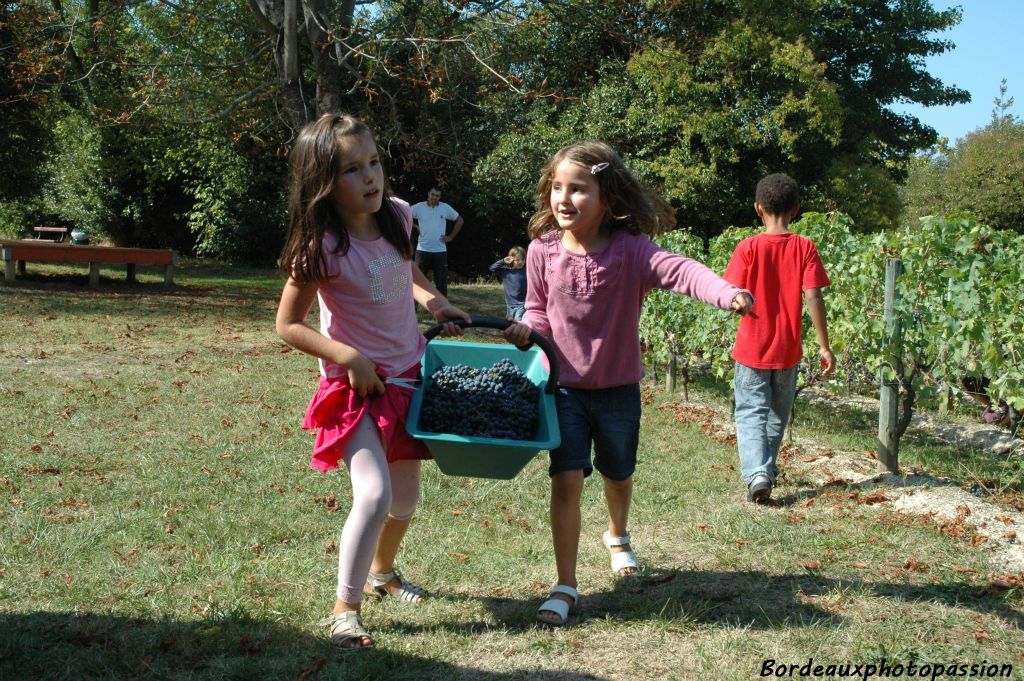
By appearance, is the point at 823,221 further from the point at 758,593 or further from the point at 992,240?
the point at 758,593

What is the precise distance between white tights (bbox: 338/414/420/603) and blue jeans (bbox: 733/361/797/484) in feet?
8.21

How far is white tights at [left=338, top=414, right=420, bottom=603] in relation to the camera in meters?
3.16

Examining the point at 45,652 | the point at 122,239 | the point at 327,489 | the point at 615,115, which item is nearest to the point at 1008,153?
the point at 615,115

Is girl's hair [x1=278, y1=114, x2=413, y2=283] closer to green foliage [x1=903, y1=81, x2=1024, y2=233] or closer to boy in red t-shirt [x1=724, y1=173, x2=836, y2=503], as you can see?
boy in red t-shirt [x1=724, y1=173, x2=836, y2=503]

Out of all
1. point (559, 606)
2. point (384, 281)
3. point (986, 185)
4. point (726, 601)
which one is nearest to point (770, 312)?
point (726, 601)

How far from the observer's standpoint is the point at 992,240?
5.81 metres

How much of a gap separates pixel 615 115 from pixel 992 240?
52.8 feet

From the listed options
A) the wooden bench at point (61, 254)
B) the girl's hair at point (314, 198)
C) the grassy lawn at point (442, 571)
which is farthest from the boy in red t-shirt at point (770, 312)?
the wooden bench at point (61, 254)

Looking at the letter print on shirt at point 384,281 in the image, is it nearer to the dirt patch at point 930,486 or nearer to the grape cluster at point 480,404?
the grape cluster at point 480,404

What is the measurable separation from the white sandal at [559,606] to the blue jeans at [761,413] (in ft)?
6.21

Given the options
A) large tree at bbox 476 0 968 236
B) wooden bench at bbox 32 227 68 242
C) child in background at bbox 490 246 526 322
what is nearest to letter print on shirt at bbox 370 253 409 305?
child in background at bbox 490 246 526 322

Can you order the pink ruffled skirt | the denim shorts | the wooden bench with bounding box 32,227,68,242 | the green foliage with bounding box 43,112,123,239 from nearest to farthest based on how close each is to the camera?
the pink ruffled skirt, the denim shorts, the green foliage with bounding box 43,112,123,239, the wooden bench with bounding box 32,227,68,242

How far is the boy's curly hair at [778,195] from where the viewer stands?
5016mm

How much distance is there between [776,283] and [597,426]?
194 centimetres
